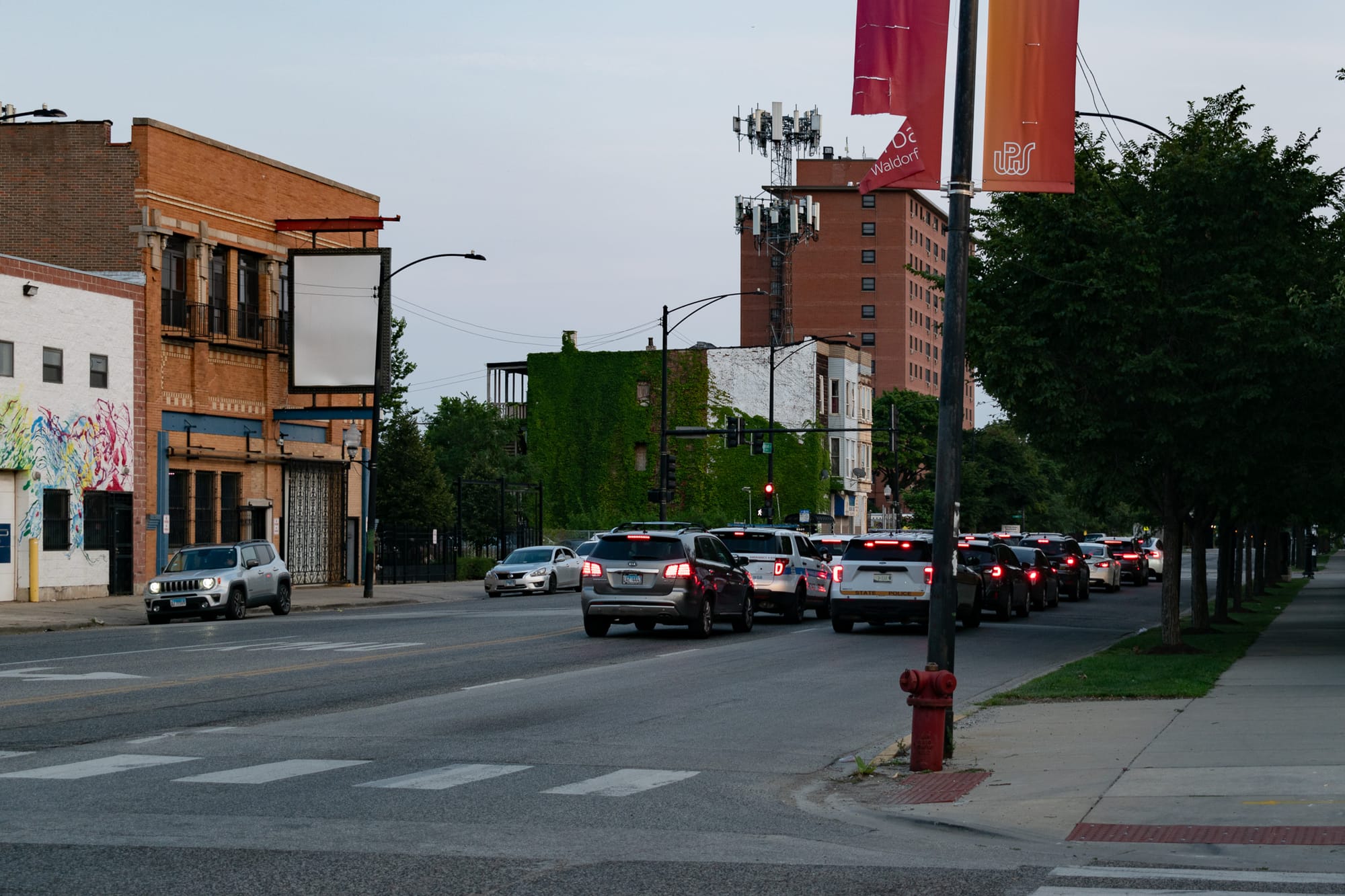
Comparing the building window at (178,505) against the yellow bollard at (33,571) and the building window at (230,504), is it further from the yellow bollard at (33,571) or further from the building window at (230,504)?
the yellow bollard at (33,571)

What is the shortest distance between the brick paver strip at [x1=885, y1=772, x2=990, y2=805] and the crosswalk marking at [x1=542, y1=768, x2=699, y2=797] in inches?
62.3

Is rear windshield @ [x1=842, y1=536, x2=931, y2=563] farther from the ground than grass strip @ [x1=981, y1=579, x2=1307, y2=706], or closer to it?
farther from the ground

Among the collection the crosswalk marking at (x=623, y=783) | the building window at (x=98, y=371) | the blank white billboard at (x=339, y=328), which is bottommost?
the crosswalk marking at (x=623, y=783)

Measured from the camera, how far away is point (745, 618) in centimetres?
2852

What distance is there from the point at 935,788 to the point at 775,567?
20556 millimetres

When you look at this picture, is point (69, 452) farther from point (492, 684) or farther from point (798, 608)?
point (492, 684)

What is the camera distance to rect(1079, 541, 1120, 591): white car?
171ft

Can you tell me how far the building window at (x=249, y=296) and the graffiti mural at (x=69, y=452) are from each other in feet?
21.4

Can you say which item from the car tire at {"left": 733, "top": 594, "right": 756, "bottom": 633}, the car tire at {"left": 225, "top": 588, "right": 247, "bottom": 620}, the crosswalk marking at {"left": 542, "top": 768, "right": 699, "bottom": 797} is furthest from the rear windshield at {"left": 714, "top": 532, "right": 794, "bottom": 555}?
the crosswalk marking at {"left": 542, "top": 768, "right": 699, "bottom": 797}

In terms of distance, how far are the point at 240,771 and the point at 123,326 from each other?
3273 centimetres

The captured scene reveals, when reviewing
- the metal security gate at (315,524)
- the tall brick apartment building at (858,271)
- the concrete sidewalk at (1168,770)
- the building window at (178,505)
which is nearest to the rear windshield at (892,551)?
the concrete sidewalk at (1168,770)

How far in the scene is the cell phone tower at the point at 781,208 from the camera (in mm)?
123688

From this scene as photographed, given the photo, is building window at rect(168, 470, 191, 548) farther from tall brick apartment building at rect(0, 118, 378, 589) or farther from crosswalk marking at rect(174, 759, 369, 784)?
crosswalk marking at rect(174, 759, 369, 784)

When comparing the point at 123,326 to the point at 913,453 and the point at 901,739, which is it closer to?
the point at 901,739
